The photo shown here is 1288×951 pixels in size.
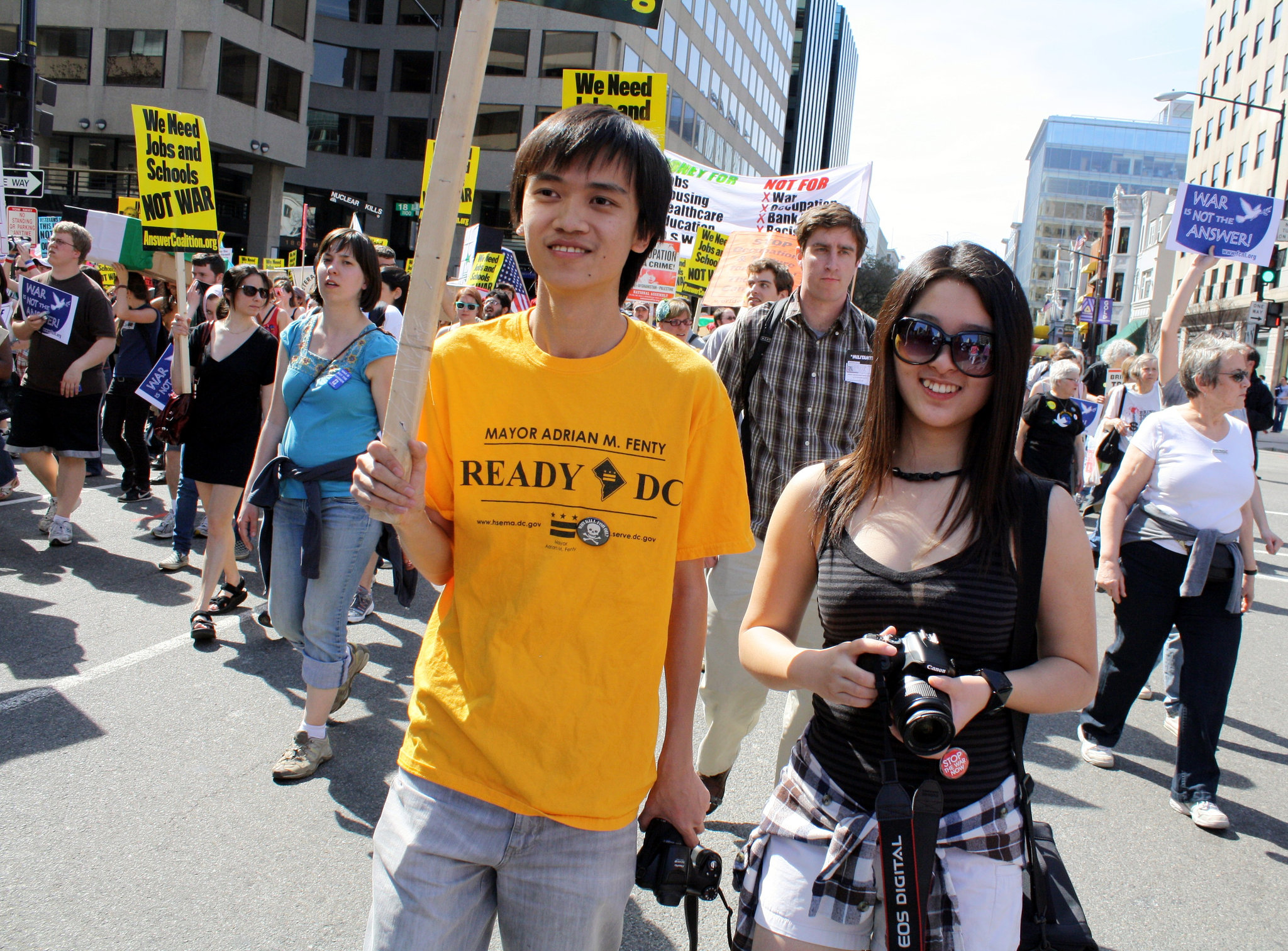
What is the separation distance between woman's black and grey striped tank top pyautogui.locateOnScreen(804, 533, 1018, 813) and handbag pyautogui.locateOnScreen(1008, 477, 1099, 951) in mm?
27

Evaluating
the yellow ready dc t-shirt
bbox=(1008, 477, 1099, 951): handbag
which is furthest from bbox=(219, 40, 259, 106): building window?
bbox=(1008, 477, 1099, 951): handbag

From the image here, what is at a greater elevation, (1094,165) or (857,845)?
(1094,165)

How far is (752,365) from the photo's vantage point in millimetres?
4078

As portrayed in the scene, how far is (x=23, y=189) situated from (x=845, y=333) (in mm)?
12633

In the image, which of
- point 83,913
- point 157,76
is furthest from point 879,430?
point 157,76

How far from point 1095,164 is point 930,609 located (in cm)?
13282

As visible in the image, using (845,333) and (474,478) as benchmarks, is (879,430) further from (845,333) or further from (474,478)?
(845,333)

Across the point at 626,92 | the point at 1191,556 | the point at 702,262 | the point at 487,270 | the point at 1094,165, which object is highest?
the point at 1094,165

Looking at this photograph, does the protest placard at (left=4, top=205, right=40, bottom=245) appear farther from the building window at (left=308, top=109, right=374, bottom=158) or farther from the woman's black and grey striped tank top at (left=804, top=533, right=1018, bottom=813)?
the building window at (left=308, top=109, right=374, bottom=158)

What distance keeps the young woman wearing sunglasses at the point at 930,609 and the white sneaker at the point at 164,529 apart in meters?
6.93

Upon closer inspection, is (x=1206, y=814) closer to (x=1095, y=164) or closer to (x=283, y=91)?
(x=283, y=91)

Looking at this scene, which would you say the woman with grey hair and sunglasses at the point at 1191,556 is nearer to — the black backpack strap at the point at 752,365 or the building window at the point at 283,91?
the black backpack strap at the point at 752,365

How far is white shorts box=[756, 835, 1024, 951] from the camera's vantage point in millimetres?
1742

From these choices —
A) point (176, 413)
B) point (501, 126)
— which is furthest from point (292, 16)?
point (176, 413)
